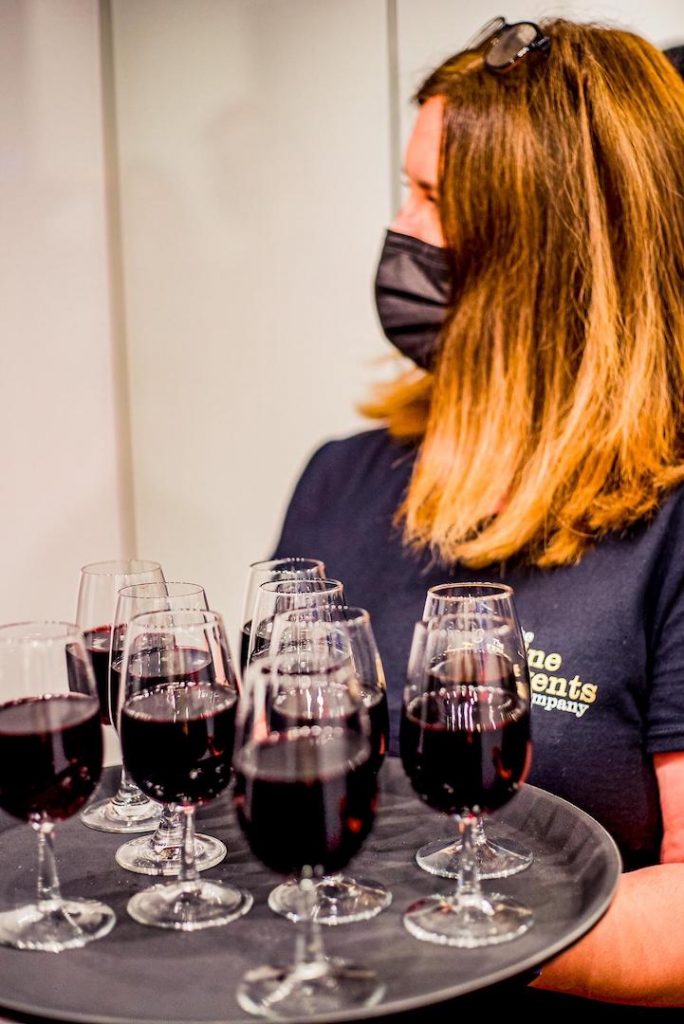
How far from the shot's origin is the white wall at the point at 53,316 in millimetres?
2738

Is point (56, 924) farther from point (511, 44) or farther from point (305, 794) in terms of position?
point (511, 44)

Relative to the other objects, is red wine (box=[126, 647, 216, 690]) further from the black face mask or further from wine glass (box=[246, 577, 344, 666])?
the black face mask

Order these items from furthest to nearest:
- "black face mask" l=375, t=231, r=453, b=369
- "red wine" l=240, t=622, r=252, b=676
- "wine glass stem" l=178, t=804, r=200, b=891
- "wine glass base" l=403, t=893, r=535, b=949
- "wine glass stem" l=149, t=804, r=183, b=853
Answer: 1. "black face mask" l=375, t=231, r=453, b=369
2. "red wine" l=240, t=622, r=252, b=676
3. "wine glass stem" l=149, t=804, r=183, b=853
4. "wine glass stem" l=178, t=804, r=200, b=891
5. "wine glass base" l=403, t=893, r=535, b=949

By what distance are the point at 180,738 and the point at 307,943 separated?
0.22 meters

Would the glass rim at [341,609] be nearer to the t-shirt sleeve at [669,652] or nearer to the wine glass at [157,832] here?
the wine glass at [157,832]

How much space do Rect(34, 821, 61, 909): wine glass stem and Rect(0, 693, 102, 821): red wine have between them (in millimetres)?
26

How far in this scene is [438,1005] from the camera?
0.81m

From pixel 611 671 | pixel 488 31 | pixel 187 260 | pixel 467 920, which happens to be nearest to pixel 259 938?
pixel 467 920

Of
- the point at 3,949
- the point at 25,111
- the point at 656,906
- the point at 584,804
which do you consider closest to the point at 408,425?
the point at 584,804

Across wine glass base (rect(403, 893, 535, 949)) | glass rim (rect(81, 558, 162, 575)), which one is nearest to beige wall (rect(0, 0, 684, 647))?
glass rim (rect(81, 558, 162, 575))

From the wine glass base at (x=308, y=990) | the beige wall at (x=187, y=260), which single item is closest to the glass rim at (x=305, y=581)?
the wine glass base at (x=308, y=990)

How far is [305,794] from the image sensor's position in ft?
2.74

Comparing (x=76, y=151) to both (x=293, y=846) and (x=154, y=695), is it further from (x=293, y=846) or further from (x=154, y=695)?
(x=293, y=846)

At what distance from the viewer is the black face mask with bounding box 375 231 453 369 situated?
178 centimetres
